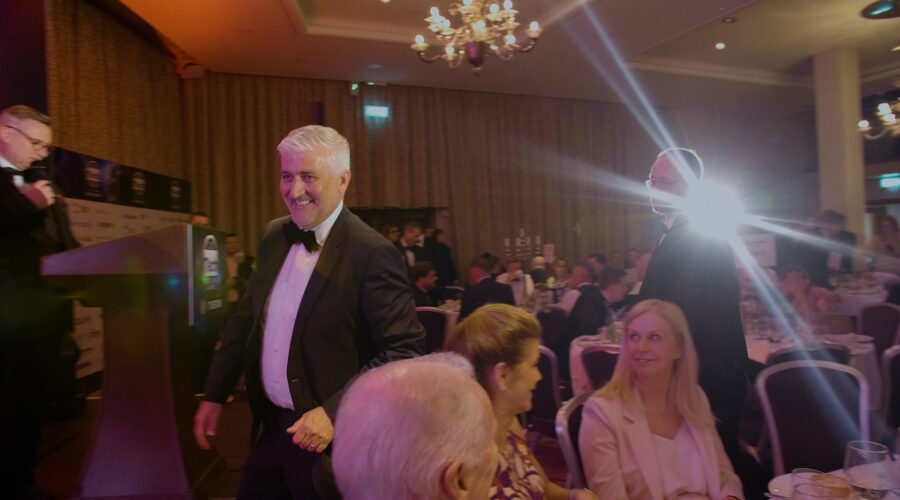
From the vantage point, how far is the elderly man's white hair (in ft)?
5.44

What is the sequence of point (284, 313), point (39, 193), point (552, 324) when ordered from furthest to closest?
point (552, 324) < point (39, 193) < point (284, 313)

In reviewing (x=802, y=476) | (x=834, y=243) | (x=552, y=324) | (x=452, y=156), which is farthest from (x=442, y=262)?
(x=802, y=476)

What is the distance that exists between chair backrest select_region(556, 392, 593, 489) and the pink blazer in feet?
0.20

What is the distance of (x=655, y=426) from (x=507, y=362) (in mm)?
560

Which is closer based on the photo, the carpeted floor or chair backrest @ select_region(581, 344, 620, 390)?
chair backrest @ select_region(581, 344, 620, 390)

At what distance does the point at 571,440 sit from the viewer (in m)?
2.02

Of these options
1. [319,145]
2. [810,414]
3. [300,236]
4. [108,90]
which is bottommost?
[810,414]

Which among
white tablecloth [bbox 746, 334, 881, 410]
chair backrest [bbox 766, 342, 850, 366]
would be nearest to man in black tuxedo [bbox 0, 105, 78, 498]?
chair backrest [bbox 766, 342, 850, 366]

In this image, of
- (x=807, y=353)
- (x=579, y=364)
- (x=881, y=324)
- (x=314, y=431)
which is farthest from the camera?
(x=881, y=324)

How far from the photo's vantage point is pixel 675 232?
2.22 metres

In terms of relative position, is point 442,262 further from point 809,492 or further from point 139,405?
point 809,492

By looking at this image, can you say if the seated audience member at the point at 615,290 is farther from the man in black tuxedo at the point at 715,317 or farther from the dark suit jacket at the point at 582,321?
the man in black tuxedo at the point at 715,317

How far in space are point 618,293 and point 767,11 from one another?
4.19 m

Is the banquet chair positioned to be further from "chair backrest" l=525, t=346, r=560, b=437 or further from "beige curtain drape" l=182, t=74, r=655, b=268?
"beige curtain drape" l=182, t=74, r=655, b=268
